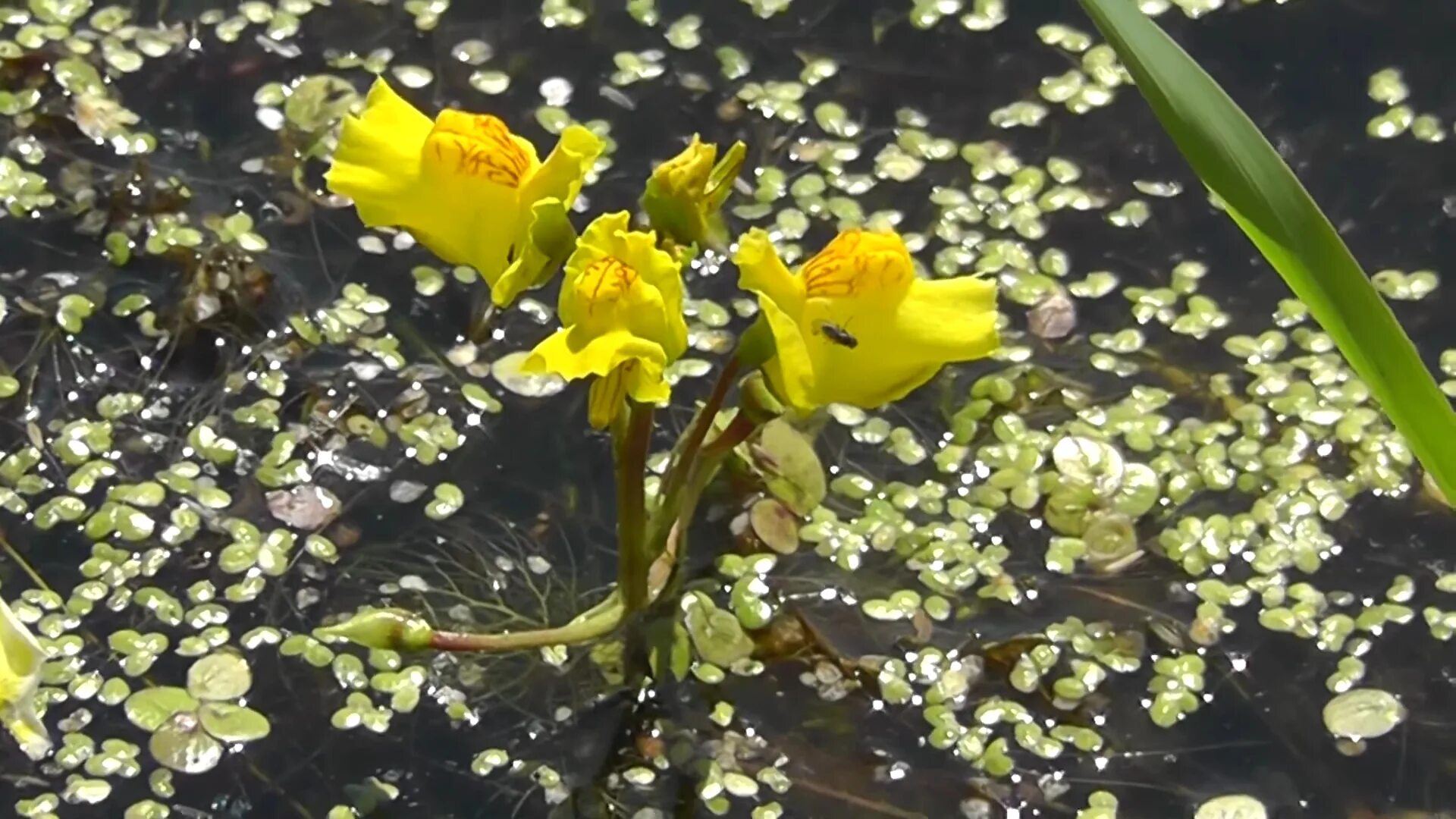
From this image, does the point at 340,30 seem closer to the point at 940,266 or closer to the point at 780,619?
the point at 940,266

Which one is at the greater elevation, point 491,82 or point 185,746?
point 491,82

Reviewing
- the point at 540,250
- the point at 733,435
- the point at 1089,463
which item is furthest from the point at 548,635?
Result: the point at 1089,463

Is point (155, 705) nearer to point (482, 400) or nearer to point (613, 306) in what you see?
point (482, 400)

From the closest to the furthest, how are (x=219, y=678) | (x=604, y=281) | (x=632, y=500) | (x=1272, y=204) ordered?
(x=1272, y=204) → (x=604, y=281) → (x=632, y=500) → (x=219, y=678)

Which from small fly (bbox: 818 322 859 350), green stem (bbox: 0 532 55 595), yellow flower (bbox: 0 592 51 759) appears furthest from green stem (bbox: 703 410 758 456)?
green stem (bbox: 0 532 55 595)

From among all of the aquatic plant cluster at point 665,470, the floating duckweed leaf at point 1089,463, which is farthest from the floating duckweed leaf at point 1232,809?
the floating duckweed leaf at point 1089,463

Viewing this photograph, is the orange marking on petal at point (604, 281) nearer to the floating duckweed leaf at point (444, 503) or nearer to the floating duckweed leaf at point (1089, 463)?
the floating duckweed leaf at point (444, 503)

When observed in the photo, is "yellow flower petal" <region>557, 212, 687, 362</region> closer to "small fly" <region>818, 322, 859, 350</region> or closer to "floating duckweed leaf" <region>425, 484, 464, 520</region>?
"small fly" <region>818, 322, 859, 350</region>
